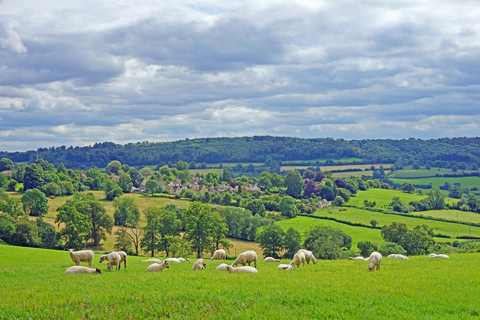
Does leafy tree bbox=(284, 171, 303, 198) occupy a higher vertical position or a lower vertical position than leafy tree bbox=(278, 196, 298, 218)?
higher

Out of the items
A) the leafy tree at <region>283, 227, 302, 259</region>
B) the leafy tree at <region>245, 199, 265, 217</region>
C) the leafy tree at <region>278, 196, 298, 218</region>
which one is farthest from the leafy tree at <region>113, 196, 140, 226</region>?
the leafy tree at <region>278, 196, 298, 218</region>

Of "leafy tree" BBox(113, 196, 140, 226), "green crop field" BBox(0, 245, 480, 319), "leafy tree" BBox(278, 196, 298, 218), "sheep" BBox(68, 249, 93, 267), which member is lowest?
Answer: "leafy tree" BBox(278, 196, 298, 218)

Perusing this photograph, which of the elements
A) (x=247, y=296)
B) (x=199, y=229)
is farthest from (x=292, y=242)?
(x=247, y=296)

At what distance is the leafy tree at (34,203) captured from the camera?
9244 centimetres

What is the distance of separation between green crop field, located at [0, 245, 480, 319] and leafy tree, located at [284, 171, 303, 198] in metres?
151

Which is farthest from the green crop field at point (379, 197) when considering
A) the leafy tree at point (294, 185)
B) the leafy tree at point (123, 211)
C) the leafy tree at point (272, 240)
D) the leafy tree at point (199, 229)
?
the leafy tree at point (199, 229)

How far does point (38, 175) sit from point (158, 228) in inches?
3631

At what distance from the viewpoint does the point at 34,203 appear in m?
92.8

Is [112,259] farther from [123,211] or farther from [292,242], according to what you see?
[123,211]

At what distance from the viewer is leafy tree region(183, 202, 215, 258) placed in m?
60.8

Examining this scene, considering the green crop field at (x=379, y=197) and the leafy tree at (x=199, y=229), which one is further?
the green crop field at (x=379, y=197)

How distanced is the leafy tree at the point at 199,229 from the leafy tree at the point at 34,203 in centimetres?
5079

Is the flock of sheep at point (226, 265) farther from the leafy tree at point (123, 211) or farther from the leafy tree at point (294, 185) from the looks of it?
the leafy tree at point (294, 185)

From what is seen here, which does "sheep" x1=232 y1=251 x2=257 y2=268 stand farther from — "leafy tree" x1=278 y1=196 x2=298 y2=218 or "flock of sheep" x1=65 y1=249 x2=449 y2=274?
"leafy tree" x1=278 y1=196 x2=298 y2=218
